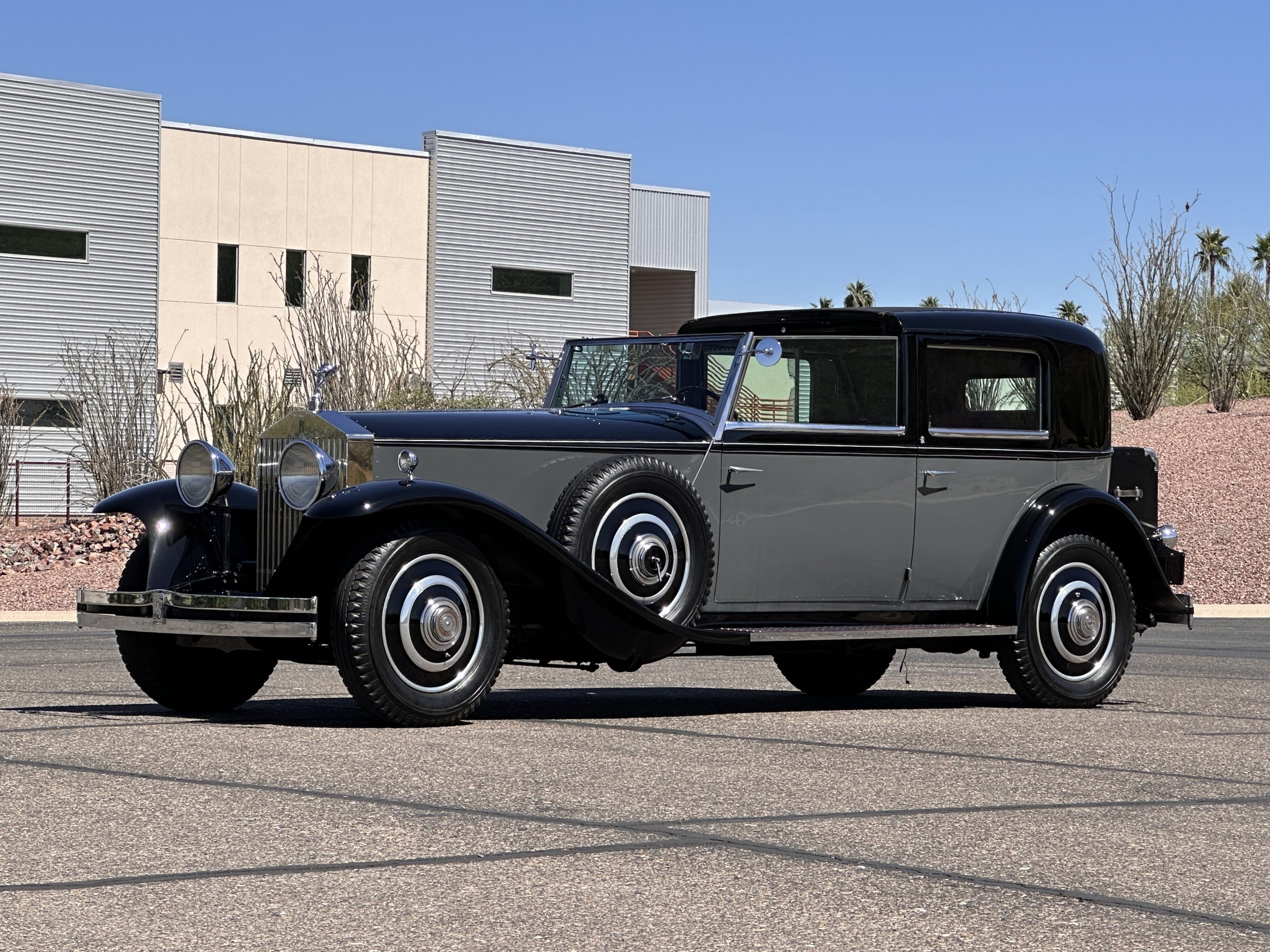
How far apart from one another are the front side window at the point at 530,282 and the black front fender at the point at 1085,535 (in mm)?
33293

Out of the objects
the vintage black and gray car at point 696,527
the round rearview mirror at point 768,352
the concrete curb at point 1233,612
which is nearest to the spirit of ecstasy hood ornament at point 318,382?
the vintage black and gray car at point 696,527

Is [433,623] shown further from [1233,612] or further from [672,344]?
[1233,612]

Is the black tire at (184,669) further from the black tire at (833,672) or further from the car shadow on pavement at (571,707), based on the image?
the black tire at (833,672)

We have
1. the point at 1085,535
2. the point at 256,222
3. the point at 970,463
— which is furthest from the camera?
the point at 256,222

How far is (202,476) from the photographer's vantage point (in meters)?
8.66

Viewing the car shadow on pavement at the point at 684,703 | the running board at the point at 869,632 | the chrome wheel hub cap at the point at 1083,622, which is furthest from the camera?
the chrome wheel hub cap at the point at 1083,622

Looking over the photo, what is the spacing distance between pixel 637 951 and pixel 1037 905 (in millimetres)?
1108

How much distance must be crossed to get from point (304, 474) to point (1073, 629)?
4096 mm

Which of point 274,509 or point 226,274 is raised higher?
point 226,274

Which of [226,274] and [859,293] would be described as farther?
[859,293]

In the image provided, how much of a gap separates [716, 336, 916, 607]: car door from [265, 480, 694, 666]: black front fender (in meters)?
0.76

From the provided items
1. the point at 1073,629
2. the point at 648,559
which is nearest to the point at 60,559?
the point at 648,559

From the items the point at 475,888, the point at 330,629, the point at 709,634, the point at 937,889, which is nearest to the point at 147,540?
the point at 330,629

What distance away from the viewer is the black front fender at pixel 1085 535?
369 inches
